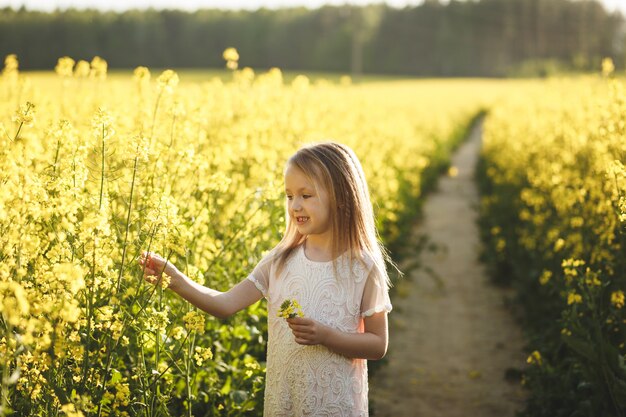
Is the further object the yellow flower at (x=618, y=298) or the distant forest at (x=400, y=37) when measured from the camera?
the distant forest at (x=400, y=37)

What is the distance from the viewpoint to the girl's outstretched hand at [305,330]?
2457 millimetres

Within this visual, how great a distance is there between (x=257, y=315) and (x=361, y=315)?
134 centimetres

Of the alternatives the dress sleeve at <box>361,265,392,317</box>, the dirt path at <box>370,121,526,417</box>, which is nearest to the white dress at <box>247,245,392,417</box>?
the dress sleeve at <box>361,265,392,317</box>

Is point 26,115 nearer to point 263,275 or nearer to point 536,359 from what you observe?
point 263,275

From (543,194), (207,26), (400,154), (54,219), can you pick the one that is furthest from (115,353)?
(207,26)

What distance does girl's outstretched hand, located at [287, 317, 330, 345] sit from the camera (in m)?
2.46

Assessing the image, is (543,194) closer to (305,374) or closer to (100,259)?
(305,374)

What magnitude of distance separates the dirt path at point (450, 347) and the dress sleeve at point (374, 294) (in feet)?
7.62

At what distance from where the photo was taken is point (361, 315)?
2.71 m

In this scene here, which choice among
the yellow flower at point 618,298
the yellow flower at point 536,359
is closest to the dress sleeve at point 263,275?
the yellow flower at point 618,298

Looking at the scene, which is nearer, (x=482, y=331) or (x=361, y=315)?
(x=361, y=315)

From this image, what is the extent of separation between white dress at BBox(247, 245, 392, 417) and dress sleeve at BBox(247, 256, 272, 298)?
109 millimetres

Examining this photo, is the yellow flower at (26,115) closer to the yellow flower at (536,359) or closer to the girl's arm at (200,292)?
the girl's arm at (200,292)

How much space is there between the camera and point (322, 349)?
266 cm
